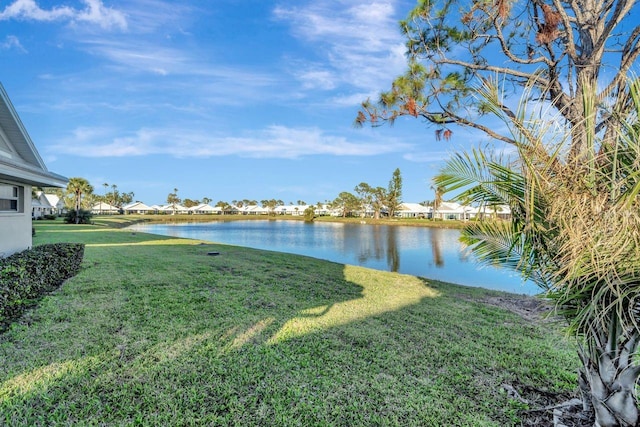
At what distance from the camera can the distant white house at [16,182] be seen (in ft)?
21.4

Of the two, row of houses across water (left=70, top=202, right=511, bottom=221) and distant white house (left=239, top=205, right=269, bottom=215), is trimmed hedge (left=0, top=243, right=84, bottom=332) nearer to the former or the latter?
row of houses across water (left=70, top=202, right=511, bottom=221)

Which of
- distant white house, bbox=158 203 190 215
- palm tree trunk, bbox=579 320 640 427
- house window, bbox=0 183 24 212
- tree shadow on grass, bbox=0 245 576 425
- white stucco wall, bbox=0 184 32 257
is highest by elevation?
distant white house, bbox=158 203 190 215

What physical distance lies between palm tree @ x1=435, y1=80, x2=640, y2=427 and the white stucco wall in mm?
8869

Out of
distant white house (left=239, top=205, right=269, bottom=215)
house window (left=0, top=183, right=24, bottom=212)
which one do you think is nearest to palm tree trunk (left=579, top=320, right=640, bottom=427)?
house window (left=0, top=183, right=24, bottom=212)

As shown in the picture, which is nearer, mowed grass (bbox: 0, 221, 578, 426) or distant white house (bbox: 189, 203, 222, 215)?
Result: mowed grass (bbox: 0, 221, 578, 426)

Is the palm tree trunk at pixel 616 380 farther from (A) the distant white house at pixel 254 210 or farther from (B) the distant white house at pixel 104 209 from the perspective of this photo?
(A) the distant white house at pixel 254 210

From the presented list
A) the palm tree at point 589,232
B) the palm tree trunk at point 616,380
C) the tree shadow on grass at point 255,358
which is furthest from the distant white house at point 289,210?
the palm tree trunk at point 616,380

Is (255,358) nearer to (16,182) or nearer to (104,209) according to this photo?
(16,182)

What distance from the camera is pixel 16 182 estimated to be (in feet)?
22.3

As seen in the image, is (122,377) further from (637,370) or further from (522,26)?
(522,26)

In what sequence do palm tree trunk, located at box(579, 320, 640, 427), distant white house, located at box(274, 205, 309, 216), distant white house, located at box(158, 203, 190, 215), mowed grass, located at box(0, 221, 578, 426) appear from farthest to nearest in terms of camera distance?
1. distant white house, located at box(274, 205, 309, 216)
2. distant white house, located at box(158, 203, 190, 215)
3. mowed grass, located at box(0, 221, 578, 426)
4. palm tree trunk, located at box(579, 320, 640, 427)

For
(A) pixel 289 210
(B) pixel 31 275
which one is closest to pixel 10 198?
(B) pixel 31 275

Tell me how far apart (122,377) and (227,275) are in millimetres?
4604

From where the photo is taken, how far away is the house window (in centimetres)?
663
